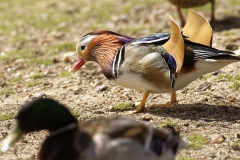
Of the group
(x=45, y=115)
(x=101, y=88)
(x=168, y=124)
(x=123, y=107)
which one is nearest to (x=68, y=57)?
(x=101, y=88)

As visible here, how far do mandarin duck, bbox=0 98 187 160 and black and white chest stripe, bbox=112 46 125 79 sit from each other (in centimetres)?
167

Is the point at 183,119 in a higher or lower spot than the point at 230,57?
lower

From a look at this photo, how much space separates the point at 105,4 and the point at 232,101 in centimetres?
603

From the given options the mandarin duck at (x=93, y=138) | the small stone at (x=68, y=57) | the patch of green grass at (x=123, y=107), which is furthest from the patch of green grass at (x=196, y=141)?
the small stone at (x=68, y=57)

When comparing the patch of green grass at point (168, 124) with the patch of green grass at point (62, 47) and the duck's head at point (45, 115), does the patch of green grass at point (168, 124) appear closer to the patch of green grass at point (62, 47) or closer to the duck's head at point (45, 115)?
the duck's head at point (45, 115)

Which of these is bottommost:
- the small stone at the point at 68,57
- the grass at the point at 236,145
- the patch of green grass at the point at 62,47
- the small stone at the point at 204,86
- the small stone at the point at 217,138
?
the patch of green grass at the point at 62,47

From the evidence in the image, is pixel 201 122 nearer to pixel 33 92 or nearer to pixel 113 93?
pixel 113 93

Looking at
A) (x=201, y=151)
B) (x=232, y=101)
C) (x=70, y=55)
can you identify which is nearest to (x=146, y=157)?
(x=201, y=151)

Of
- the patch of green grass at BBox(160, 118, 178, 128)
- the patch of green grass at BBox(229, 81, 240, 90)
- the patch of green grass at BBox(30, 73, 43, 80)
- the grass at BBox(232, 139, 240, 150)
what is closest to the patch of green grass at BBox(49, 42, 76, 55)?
the patch of green grass at BBox(30, 73, 43, 80)

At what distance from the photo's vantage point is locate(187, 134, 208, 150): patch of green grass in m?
5.00

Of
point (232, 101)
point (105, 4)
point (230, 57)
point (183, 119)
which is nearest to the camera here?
point (230, 57)

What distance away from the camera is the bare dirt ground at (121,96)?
519cm

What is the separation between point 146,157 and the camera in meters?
3.90

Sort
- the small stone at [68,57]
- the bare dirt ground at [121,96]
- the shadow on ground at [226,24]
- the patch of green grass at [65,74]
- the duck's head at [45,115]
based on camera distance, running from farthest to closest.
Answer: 1. the shadow on ground at [226,24]
2. the small stone at [68,57]
3. the patch of green grass at [65,74]
4. the bare dirt ground at [121,96]
5. the duck's head at [45,115]
